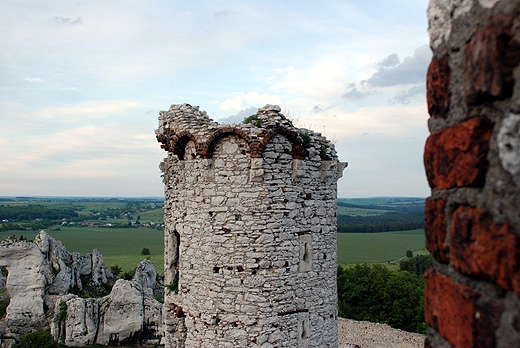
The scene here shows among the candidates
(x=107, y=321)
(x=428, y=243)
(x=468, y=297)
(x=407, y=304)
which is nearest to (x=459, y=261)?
(x=468, y=297)

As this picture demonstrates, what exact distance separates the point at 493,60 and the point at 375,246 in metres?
68.8

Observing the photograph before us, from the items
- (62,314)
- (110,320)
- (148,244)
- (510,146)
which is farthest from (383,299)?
(148,244)

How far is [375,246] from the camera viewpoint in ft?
220

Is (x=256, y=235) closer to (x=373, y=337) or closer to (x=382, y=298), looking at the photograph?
(x=373, y=337)

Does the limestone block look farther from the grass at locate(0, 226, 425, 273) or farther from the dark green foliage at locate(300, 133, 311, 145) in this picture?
the grass at locate(0, 226, 425, 273)

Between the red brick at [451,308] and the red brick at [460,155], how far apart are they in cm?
35

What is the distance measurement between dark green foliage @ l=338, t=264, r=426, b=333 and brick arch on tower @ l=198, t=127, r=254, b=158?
22.0m

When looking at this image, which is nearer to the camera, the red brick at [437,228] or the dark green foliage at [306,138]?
the red brick at [437,228]

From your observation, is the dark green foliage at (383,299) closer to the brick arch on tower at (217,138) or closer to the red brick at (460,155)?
the brick arch on tower at (217,138)

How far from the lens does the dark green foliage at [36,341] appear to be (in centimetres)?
1859

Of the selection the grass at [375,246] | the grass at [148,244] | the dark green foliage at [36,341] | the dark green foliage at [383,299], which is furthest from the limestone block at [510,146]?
the grass at [375,246]

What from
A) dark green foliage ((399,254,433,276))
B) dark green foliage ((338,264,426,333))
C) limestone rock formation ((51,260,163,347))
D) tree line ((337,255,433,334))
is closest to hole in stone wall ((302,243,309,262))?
limestone rock formation ((51,260,163,347))

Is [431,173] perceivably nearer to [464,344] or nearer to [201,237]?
[464,344]

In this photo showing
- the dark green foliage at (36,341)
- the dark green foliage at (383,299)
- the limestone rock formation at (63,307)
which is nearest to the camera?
the dark green foliage at (36,341)
